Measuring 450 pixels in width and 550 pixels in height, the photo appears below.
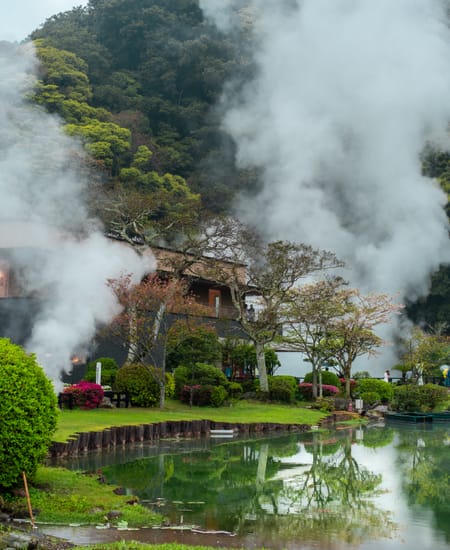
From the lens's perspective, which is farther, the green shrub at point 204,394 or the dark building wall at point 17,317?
the dark building wall at point 17,317

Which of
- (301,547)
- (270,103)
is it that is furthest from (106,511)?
(270,103)

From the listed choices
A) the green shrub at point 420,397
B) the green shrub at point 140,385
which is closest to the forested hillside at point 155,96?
the green shrub at point 420,397

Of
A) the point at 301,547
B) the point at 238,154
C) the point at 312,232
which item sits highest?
the point at 238,154

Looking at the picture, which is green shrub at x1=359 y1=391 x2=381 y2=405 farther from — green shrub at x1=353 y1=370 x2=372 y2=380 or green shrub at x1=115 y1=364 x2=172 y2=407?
green shrub at x1=115 y1=364 x2=172 y2=407

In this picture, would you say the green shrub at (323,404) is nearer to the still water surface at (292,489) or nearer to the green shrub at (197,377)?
the green shrub at (197,377)

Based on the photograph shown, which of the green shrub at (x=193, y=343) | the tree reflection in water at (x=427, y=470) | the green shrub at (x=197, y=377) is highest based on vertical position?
the green shrub at (x=193, y=343)

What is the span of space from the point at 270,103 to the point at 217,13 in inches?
503

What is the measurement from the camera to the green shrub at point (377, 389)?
35312 mm

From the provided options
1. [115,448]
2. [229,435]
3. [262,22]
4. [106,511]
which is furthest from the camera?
[262,22]

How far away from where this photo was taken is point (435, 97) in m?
55.8

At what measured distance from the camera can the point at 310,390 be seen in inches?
1340

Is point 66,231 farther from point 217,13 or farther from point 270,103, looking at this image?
point 217,13

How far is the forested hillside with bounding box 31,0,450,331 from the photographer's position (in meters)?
50.8

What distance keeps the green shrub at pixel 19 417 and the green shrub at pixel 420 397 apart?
25369 mm
